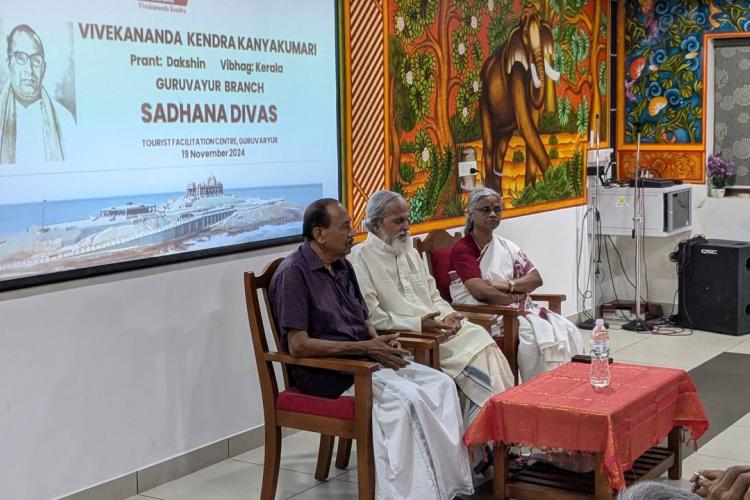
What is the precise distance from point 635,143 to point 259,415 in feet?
15.3

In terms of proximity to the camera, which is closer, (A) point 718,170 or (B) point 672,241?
(A) point 718,170

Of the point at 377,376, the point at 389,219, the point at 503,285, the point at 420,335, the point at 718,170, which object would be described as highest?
the point at 718,170

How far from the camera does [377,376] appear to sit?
4.21m

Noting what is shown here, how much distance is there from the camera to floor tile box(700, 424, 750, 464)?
488cm

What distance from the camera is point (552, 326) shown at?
5.29 m

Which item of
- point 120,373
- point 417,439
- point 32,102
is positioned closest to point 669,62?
point 417,439

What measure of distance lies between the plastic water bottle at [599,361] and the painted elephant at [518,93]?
2527mm

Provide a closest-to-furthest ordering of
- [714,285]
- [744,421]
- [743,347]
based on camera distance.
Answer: [744,421], [743,347], [714,285]

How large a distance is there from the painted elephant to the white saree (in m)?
1.41

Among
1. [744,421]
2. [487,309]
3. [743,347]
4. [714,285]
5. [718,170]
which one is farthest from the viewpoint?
[718,170]

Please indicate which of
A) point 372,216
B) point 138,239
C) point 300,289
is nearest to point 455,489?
point 300,289

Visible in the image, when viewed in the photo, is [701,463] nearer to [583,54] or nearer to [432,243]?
[432,243]

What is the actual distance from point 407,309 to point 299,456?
2.88 feet

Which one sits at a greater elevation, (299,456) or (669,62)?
(669,62)
